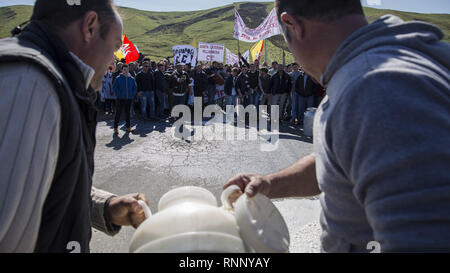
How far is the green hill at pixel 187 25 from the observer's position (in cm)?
6862

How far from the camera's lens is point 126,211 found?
4.95 feet

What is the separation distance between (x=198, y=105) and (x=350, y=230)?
12814 mm

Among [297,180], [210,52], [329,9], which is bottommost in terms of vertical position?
[210,52]

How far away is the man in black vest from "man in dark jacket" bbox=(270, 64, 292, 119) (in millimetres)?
10257

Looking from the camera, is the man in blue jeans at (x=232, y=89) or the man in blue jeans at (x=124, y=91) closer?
the man in blue jeans at (x=124, y=91)

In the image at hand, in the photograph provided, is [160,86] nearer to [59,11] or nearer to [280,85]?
[280,85]

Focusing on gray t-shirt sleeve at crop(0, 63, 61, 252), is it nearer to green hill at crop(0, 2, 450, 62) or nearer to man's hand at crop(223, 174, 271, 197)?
man's hand at crop(223, 174, 271, 197)

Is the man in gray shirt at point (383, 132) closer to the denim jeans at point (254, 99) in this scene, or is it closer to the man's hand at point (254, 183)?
the man's hand at point (254, 183)

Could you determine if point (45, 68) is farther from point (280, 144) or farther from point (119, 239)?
point (280, 144)

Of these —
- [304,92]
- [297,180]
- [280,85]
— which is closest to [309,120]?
[304,92]

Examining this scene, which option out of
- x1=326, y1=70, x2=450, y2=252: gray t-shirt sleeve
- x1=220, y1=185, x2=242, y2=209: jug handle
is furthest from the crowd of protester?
x1=326, y1=70, x2=450, y2=252: gray t-shirt sleeve

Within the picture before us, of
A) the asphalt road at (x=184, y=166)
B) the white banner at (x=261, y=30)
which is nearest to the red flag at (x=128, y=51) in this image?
Answer: the asphalt road at (x=184, y=166)

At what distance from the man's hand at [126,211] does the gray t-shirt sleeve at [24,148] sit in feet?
1.87

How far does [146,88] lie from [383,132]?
36.5ft
